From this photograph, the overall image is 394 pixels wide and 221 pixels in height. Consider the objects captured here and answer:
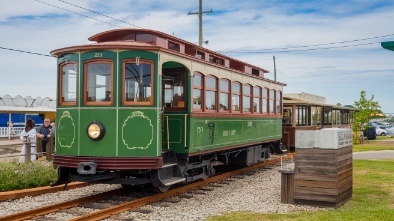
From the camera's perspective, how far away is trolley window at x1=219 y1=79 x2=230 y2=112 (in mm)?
11858

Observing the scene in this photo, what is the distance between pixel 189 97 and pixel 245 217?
10.9 ft

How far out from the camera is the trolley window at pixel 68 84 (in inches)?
365

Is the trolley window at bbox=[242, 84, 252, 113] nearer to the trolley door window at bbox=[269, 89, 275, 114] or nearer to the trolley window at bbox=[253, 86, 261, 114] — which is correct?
the trolley window at bbox=[253, 86, 261, 114]

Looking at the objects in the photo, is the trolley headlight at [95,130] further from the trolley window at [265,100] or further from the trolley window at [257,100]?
the trolley window at [265,100]

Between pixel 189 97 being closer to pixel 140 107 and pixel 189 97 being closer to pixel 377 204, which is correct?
pixel 140 107

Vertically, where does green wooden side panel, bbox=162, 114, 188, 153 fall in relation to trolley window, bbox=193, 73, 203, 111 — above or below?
below

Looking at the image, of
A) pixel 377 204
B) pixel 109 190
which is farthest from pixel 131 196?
pixel 377 204

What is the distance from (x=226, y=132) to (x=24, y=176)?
501cm

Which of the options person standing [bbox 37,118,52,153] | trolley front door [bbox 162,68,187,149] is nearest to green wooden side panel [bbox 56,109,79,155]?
trolley front door [bbox 162,68,187,149]

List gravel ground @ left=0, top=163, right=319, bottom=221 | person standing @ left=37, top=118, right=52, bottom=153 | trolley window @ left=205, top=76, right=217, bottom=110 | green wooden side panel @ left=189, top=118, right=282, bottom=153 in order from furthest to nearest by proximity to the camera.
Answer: person standing @ left=37, top=118, right=52, bottom=153 → trolley window @ left=205, top=76, right=217, bottom=110 → green wooden side panel @ left=189, top=118, right=282, bottom=153 → gravel ground @ left=0, top=163, right=319, bottom=221

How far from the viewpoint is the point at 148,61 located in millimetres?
8992

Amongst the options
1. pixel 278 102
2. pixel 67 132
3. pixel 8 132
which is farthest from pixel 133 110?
pixel 8 132

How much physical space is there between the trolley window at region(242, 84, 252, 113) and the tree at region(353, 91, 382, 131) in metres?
20.0

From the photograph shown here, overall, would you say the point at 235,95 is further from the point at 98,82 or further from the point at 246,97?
the point at 98,82
